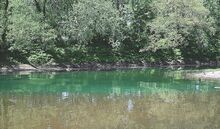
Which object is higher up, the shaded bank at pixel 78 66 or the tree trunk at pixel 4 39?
the tree trunk at pixel 4 39

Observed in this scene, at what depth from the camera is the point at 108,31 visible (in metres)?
69.6

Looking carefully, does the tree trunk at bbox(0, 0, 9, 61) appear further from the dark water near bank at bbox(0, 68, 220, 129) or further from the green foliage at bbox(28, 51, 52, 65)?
the dark water near bank at bbox(0, 68, 220, 129)

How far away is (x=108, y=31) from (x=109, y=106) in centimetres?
4406

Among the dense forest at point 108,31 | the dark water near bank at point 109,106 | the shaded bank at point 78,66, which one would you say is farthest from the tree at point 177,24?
the dark water near bank at point 109,106

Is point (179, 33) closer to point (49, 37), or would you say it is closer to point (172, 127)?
point (49, 37)

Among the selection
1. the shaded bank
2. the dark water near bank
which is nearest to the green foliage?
the shaded bank

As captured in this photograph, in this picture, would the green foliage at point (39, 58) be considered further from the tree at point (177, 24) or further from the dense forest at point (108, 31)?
the tree at point (177, 24)

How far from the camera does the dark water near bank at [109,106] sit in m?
20.7

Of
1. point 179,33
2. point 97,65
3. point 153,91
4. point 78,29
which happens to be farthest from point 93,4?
point 153,91

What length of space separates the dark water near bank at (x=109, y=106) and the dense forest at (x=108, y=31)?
22.5 meters

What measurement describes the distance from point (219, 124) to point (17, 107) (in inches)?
470

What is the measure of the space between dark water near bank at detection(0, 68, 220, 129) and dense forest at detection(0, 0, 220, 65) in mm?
22492

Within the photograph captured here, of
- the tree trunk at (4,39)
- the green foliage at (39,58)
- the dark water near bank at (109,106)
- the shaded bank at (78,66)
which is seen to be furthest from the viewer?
the green foliage at (39,58)

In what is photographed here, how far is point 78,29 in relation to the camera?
66.6 m
